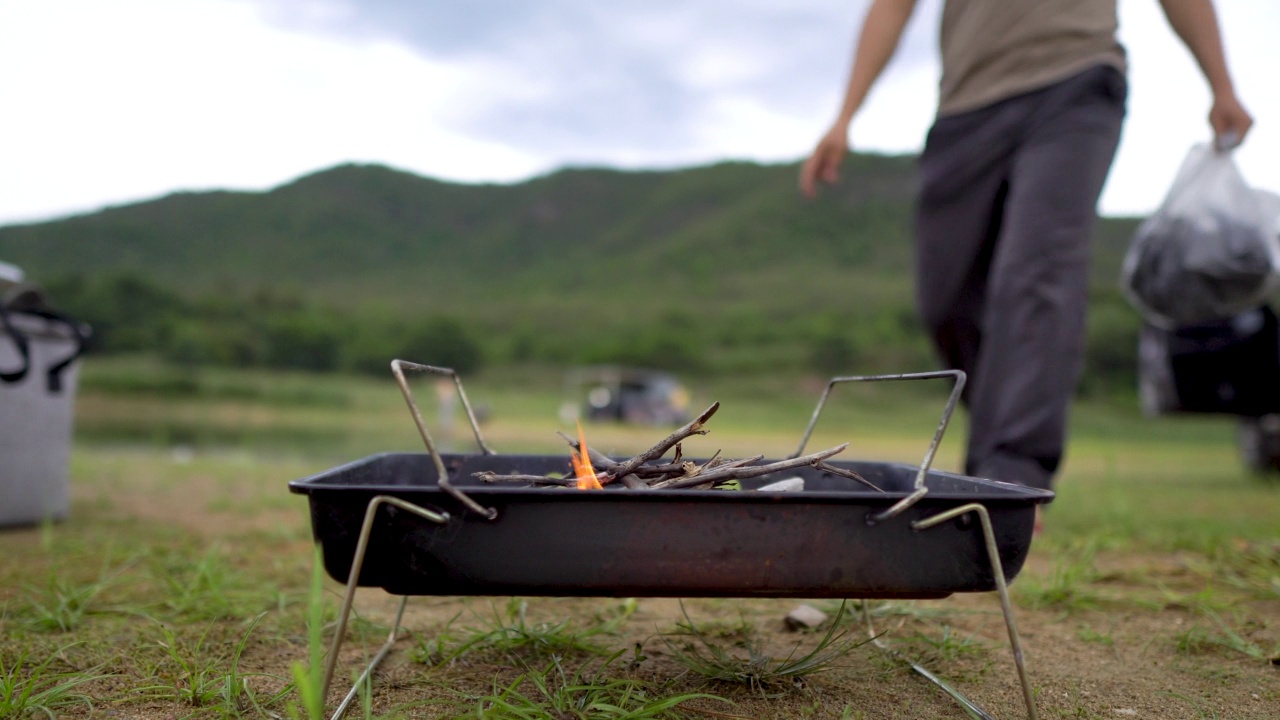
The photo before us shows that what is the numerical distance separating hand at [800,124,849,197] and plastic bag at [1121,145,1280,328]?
49.2 inches

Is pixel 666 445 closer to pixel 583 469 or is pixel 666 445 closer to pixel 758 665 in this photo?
pixel 583 469

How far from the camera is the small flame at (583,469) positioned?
1.37 meters

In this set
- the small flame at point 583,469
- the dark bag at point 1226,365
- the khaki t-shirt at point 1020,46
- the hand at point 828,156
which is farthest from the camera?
the dark bag at point 1226,365

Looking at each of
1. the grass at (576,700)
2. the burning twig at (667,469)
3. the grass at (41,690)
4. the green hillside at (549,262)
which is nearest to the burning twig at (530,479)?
the burning twig at (667,469)

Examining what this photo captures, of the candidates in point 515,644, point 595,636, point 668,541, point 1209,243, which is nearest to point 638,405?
point 1209,243

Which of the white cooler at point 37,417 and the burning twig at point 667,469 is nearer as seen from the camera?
the burning twig at point 667,469

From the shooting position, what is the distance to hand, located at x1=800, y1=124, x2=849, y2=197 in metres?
2.65

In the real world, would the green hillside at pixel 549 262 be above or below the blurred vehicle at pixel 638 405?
above

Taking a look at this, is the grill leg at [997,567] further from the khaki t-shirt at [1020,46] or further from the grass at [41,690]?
the khaki t-shirt at [1020,46]

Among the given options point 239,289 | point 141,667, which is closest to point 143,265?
point 239,289

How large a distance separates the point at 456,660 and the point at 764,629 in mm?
738

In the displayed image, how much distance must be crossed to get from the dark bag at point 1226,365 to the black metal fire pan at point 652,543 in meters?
3.07

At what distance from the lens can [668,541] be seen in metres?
1.15

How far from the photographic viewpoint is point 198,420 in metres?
15.2
